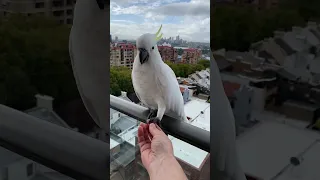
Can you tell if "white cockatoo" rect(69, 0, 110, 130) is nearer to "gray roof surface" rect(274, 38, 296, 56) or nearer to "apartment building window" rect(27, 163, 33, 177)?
"apartment building window" rect(27, 163, 33, 177)

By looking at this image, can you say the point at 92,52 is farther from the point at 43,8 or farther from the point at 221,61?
the point at 221,61

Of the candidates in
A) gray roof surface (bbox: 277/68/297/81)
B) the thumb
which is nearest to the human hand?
the thumb

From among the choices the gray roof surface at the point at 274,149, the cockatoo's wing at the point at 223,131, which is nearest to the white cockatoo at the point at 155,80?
the cockatoo's wing at the point at 223,131

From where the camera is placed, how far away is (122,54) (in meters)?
1.12

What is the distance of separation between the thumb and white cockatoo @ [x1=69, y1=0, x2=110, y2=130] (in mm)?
220

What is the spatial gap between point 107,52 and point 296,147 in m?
0.68

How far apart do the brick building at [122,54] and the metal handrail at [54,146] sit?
0.30 metres

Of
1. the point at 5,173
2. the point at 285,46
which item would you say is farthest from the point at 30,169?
the point at 285,46

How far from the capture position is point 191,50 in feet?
3.34

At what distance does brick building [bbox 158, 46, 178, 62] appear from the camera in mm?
1038

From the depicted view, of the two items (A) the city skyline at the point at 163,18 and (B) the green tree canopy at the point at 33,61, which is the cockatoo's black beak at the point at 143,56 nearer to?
(A) the city skyline at the point at 163,18

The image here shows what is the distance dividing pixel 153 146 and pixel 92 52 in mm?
420

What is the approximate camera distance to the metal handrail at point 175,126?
1.04 m

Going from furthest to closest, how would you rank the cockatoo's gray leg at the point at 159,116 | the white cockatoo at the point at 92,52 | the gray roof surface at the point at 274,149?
the white cockatoo at the point at 92,52, the cockatoo's gray leg at the point at 159,116, the gray roof surface at the point at 274,149
